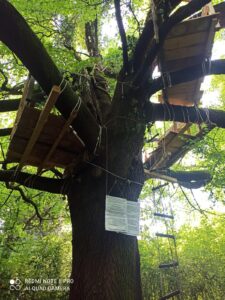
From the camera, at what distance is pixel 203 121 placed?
3.78 m

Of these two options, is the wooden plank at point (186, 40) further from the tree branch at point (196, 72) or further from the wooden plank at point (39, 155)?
the wooden plank at point (39, 155)

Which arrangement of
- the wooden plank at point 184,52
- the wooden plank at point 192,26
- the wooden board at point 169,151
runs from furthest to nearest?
1. the wooden board at point 169,151
2. the wooden plank at point 184,52
3. the wooden plank at point 192,26

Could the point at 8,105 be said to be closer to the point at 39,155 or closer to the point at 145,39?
the point at 39,155

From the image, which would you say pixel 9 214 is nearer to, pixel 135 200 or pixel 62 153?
pixel 62 153

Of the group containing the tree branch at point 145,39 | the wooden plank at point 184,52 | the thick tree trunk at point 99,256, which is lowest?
the thick tree trunk at point 99,256

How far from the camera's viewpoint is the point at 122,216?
2797mm

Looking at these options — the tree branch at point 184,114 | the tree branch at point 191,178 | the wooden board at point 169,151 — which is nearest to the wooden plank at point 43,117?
the tree branch at point 184,114

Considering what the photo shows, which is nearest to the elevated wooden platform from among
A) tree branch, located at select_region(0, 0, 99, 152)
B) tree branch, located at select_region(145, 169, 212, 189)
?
tree branch, located at select_region(0, 0, 99, 152)

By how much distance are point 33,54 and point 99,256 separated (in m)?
1.95

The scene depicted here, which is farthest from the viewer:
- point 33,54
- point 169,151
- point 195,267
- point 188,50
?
point 195,267

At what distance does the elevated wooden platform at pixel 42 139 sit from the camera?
9.51 feet

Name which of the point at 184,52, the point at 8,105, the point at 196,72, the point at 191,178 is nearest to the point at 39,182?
the point at 8,105

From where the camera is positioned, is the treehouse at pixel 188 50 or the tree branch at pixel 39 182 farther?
the tree branch at pixel 39 182

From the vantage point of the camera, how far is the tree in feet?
8.39
